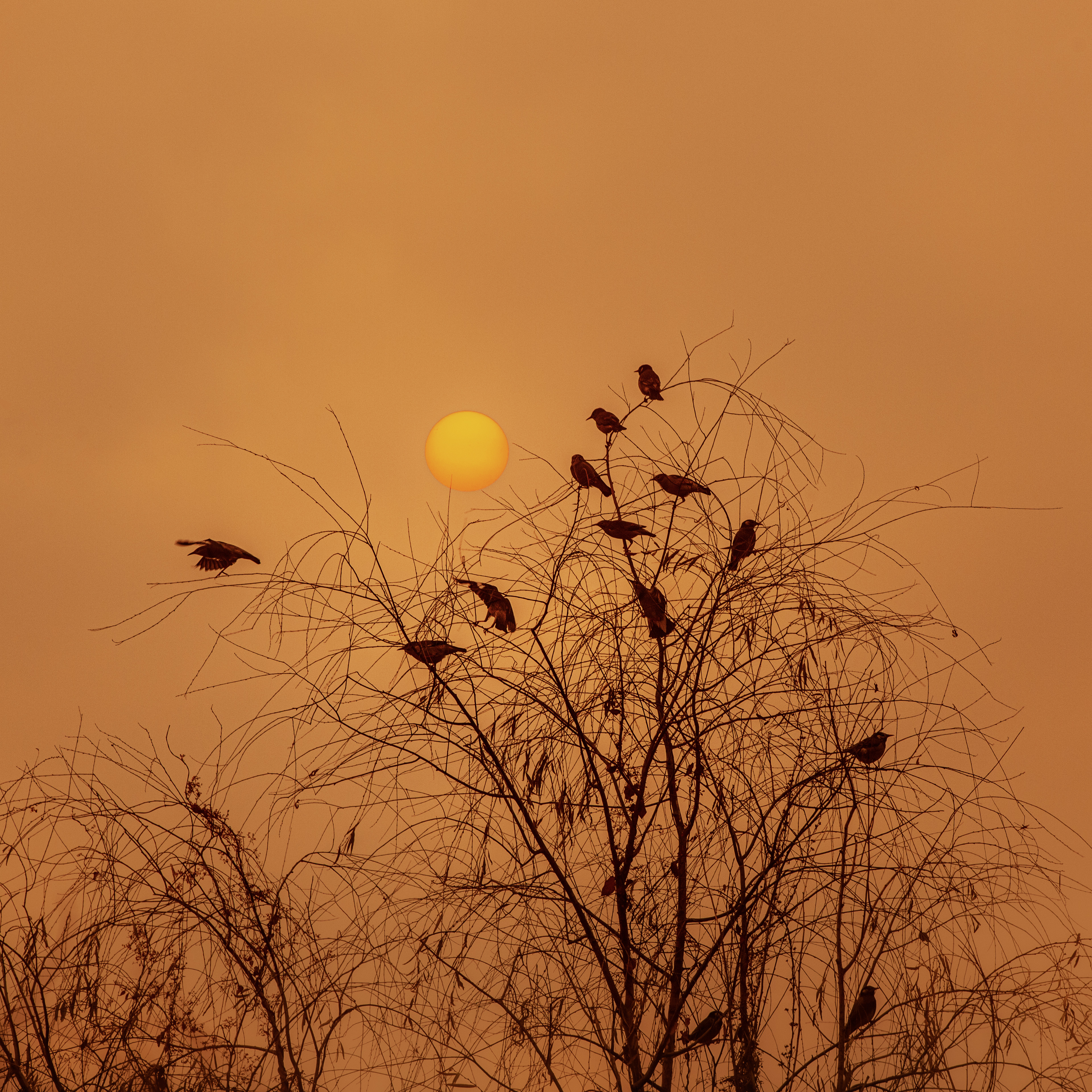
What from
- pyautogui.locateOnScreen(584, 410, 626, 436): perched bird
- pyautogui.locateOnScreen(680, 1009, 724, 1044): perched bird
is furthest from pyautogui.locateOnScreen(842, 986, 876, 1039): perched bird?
pyautogui.locateOnScreen(584, 410, 626, 436): perched bird

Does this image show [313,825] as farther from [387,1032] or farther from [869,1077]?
[869,1077]

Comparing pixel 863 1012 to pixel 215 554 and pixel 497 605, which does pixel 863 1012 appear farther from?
pixel 215 554

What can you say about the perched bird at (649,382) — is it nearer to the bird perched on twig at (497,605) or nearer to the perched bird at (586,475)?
the perched bird at (586,475)

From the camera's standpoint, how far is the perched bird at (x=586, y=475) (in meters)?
1.54

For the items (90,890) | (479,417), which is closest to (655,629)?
(90,890)

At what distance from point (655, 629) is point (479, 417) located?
49.2 inches

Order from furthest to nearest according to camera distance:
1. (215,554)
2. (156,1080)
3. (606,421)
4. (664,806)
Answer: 1. (664,806)
2. (156,1080)
3. (606,421)
4. (215,554)

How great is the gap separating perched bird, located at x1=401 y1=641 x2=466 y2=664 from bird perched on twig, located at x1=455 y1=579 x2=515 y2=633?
0.08 m

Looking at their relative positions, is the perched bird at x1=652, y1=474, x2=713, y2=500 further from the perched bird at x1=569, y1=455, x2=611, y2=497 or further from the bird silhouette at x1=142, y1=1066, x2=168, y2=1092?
the bird silhouette at x1=142, y1=1066, x2=168, y2=1092

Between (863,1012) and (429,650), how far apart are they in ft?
2.73

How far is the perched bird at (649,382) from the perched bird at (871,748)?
21.7 inches

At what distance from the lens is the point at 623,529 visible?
1.50m

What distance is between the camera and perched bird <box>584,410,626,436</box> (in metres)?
1.55

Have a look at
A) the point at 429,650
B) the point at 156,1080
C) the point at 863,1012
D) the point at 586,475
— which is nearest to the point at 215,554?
the point at 429,650
